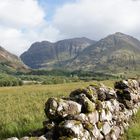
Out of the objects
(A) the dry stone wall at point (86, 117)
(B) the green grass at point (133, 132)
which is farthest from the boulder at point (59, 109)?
(B) the green grass at point (133, 132)

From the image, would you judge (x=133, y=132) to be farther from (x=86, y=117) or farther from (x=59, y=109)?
(x=59, y=109)

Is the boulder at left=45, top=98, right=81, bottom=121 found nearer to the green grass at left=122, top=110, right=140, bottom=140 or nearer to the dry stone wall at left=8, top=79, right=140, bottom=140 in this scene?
the dry stone wall at left=8, top=79, right=140, bottom=140

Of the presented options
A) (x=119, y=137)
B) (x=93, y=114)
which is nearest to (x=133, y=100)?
(x=119, y=137)

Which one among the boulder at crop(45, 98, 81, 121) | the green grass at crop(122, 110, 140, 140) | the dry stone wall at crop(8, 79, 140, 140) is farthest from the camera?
the green grass at crop(122, 110, 140, 140)

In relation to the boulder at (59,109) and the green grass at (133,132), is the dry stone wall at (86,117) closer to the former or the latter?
the boulder at (59,109)

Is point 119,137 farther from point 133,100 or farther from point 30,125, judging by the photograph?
point 133,100

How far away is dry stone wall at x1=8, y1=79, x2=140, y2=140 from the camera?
440 inches

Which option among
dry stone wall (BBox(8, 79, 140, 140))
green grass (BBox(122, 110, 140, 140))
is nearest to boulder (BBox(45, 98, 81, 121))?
dry stone wall (BBox(8, 79, 140, 140))

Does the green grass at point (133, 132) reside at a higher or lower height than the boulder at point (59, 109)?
lower

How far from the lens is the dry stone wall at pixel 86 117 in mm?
11188

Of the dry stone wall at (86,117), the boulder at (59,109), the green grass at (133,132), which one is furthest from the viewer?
the green grass at (133,132)

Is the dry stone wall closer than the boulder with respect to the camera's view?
Yes

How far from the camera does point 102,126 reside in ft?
42.0

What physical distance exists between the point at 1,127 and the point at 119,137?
206 inches
